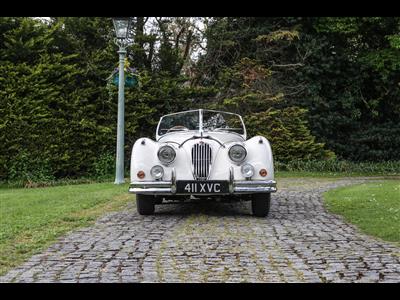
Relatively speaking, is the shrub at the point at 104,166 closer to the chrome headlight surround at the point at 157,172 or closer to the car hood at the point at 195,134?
the car hood at the point at 195,134

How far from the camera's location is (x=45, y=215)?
7340 millimetres

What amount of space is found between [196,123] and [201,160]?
5.46ft

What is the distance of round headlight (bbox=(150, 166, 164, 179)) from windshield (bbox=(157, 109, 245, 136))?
166cm

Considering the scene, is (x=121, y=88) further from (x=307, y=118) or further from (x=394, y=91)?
(x=394, y=91)

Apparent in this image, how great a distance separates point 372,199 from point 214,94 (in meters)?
10.2

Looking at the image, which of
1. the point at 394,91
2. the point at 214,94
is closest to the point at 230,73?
the point at 214,94

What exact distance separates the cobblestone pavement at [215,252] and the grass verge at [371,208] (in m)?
0.26

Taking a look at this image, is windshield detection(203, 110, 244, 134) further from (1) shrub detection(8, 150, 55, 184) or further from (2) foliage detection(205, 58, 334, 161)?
(2) foliage detection(205, 58, 334, 161)

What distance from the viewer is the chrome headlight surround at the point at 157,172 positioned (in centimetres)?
727

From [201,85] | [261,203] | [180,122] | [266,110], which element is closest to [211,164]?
[261,203]

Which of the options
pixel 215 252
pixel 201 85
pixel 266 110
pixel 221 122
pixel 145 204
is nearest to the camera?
pixel 215 252

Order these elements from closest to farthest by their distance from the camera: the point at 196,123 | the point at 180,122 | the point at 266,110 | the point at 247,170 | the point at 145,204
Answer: the point at 247,170 → the point at 145,204 → the point at 196,123 → the point at 180,122 → the point at 266,110

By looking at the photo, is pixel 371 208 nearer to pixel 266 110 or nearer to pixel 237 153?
pixel 237 153
